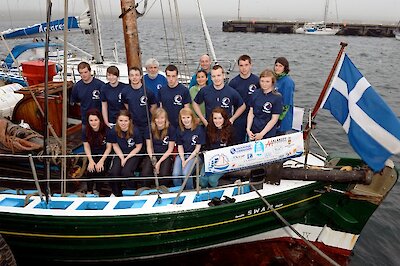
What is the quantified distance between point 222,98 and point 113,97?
2094 millimetres

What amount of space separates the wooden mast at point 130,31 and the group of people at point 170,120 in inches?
27.5

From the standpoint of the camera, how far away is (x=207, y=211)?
637cm

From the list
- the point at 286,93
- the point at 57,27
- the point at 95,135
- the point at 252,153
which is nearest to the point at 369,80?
the point at 57,27

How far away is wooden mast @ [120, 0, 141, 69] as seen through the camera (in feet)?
24.1

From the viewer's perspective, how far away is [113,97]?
716 cm

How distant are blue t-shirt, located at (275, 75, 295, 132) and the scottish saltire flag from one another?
79cm

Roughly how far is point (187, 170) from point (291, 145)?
1.86m

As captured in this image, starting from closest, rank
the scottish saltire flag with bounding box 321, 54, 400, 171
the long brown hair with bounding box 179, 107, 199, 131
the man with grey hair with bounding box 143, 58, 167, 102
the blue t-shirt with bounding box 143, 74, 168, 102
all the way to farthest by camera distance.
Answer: the scottish saltire flag with bounding box 321, 54, 400, 171 → the long brown hair with bounding box 179, 107, 199, 131 → the man with grey hair with bounding box 143, 58, 167, 102 → the blue t-shirt with bounding box 143, 74, 168, 102

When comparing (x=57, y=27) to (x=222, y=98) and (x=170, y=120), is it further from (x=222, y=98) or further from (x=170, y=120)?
(x=222, y=98)

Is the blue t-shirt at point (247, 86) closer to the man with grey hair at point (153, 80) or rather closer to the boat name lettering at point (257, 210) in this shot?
the man with grey hair at point (153, 80)

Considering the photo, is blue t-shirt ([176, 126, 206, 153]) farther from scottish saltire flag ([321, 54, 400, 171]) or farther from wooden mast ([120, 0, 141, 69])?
scottish saltire flag ([321, 54, 400, 171])

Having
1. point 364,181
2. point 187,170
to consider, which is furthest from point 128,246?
point 364,181

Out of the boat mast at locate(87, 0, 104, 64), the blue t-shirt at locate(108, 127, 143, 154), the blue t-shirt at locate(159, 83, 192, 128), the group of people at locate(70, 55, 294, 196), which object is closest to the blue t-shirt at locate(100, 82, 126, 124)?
the group of people at locate(70, 55, 294, 196)

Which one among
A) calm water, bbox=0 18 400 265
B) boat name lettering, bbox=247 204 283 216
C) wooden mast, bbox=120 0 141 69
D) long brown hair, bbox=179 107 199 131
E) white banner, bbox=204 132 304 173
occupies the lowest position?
calm water, bbox=0 18 400 265
